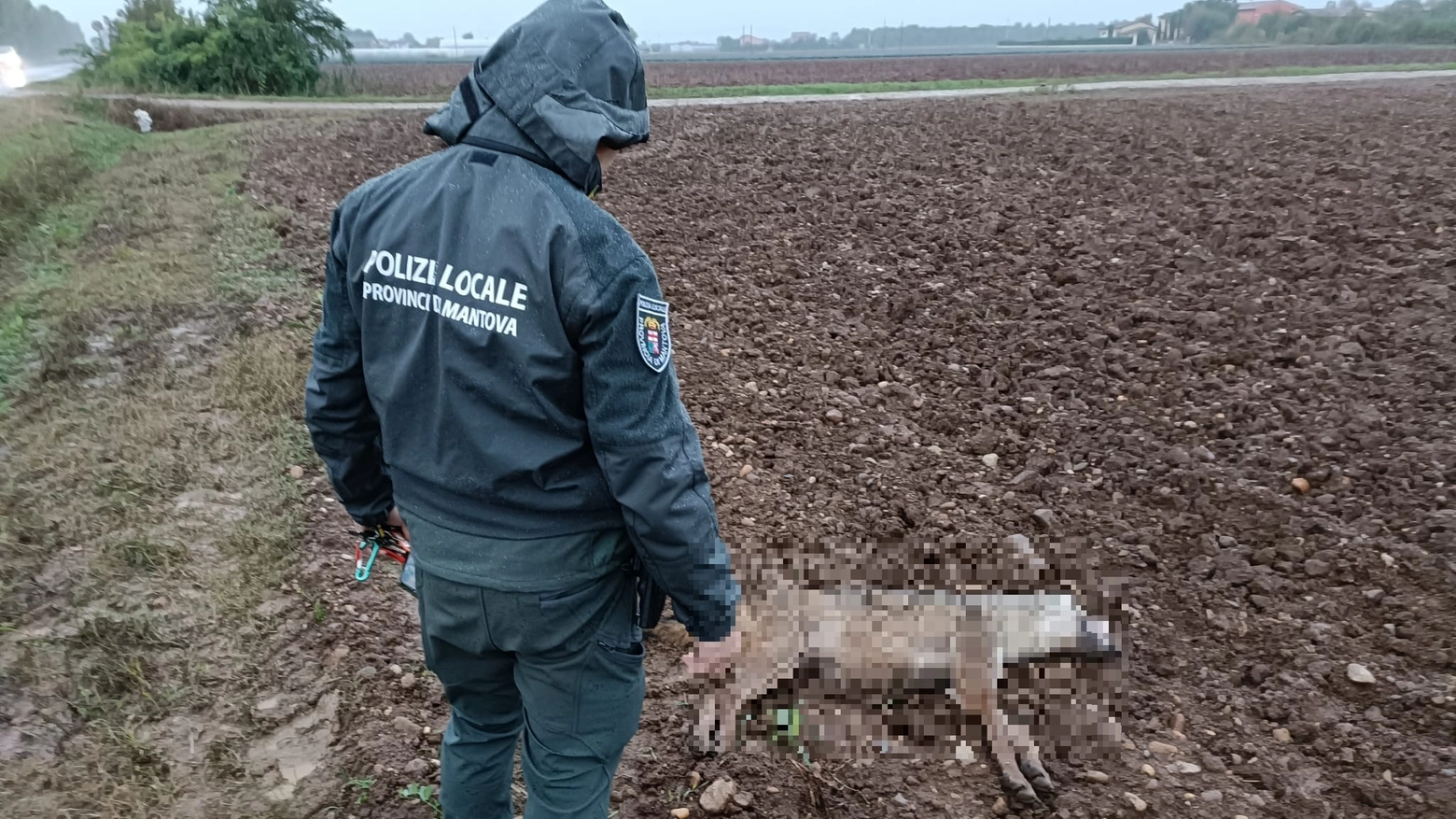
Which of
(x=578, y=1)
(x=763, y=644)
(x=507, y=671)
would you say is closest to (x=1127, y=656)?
(x=763, y=644)

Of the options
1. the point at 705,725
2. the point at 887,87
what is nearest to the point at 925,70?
the point at 887,87

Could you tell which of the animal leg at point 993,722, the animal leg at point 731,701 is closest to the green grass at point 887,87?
the animal leg at point 731,701

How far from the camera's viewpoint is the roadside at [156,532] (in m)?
2.79

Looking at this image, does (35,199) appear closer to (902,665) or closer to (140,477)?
(140,477)

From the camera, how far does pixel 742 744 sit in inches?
117

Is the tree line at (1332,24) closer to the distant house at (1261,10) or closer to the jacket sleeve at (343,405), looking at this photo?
the distant house at (1261,10)

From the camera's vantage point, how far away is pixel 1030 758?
2.88 m

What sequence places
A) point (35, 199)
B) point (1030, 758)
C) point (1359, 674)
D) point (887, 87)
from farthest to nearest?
point (887, 87)
point (35, 199)
point (1359, 674)
point (1030, 758)

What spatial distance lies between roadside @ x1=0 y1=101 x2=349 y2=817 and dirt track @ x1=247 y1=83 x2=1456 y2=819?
23cm

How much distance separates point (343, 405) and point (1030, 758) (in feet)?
7.35

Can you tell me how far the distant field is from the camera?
69.3ft

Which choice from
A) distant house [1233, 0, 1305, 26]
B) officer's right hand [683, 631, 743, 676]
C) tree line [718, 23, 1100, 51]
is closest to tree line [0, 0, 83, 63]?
tree line [718, 23, 1100, 51]

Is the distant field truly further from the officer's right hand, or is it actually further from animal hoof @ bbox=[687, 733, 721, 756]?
animal hoof @ bbox=[687, 733, 721, 756]

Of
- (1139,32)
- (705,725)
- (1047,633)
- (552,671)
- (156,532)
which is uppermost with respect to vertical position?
(1139,32)
